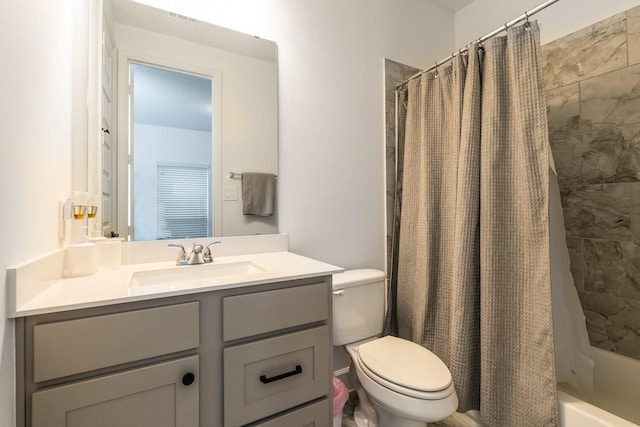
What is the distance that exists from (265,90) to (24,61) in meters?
0.95

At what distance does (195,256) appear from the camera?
1.21 meters

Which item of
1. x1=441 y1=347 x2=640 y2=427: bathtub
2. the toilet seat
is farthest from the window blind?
x1=441 y1=347 x2=640 y2=427: bathtub

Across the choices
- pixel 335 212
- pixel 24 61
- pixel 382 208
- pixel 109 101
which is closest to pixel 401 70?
pixel 382 208

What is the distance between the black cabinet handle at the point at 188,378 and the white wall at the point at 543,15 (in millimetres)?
2427

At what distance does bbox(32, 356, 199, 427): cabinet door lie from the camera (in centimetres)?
66

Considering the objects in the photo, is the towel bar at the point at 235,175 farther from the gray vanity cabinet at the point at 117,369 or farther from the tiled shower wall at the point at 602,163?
the tiled shower wall at the point at 602,163

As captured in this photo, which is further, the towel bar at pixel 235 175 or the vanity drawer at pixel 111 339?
the towel bar at pixel 235 175

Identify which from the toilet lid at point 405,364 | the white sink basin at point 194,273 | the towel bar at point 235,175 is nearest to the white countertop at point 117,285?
the white sink basin at point 194,273

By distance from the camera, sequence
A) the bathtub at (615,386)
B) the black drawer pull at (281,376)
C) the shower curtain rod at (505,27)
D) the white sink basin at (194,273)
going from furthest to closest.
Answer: the bathtub at (615,386) < the shower curtain rod at (505,27) < the white sink basin at (194,273) < the black drawer pull at (281,376)

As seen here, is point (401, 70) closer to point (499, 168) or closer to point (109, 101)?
point (499, 168)

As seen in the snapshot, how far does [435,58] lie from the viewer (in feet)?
6.90

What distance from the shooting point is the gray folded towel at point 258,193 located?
4.73 ft

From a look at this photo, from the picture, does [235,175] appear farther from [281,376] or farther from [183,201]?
[281,376]

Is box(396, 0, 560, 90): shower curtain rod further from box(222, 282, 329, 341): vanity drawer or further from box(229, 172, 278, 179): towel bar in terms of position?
box(222, 282, 329, 341): vanity drawer
